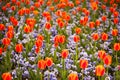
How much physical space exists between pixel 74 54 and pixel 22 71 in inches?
47.1

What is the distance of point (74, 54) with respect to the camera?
6102mm

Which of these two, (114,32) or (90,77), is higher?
(114,32)

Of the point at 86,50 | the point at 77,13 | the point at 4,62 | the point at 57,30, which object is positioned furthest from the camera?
the point at 77,13

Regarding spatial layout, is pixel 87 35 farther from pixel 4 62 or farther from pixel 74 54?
pixel 4 62

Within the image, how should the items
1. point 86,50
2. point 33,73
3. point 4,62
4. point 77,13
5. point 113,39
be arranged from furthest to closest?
point 77,13 → point 113,39 → point 86,50 → point 4,62 → point 33,73

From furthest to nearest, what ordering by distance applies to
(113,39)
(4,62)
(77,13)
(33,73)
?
(77,13) < (113,39) < (4,62) < (33,73)

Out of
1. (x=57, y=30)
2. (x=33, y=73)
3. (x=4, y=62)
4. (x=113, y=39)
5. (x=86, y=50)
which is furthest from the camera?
(x=57, y=30)

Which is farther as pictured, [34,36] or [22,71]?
[34,36]

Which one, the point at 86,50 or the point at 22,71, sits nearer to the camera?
the point at 22,71

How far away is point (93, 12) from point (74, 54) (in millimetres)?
3057

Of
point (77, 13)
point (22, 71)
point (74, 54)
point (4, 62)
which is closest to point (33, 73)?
point (22, 71)

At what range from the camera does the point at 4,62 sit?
5762 millimetres

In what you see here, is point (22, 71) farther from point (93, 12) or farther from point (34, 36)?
point (93, 12)

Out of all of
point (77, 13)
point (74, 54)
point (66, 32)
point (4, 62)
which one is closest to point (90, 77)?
point (74, 54)
